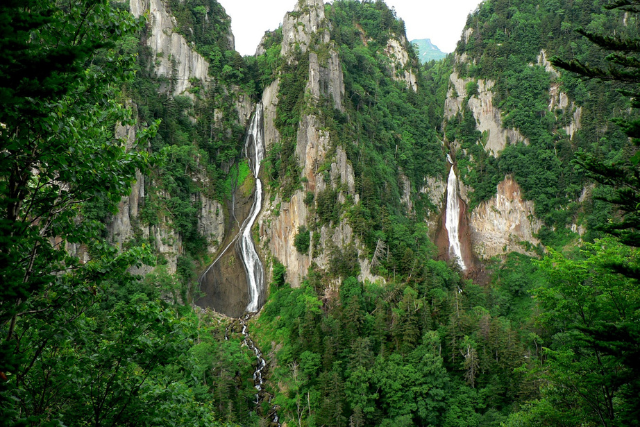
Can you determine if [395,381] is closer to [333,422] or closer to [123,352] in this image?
[333,422]

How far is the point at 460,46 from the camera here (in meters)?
84.9

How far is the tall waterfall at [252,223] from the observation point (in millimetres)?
52031

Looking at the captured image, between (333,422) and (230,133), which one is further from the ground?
(230,133)

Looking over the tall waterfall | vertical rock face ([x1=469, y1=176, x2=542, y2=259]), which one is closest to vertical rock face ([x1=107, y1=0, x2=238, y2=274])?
the tall waterfall

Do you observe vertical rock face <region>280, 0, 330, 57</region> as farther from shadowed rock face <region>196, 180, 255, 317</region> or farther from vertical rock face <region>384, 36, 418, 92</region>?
shadowed rock face <region>196, 180, 255, 317</region>

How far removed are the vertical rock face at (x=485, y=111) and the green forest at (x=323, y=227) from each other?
107 cm

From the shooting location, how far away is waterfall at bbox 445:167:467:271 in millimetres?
65250

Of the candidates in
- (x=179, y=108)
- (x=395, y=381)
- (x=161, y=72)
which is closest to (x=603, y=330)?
(x=395, y=381)

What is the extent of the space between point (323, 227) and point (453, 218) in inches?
1161

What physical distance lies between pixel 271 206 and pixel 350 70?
29.8 metres

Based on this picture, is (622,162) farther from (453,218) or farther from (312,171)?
(453,218)

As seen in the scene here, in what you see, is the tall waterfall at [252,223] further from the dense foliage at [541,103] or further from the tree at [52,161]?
the tree at [52,161]

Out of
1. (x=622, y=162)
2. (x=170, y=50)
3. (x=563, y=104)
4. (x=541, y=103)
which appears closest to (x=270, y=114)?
(x=170, y=50)

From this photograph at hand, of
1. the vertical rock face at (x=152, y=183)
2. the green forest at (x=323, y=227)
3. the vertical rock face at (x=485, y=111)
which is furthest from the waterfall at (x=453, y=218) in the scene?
the vertical rock face at (x=152, y=183)
